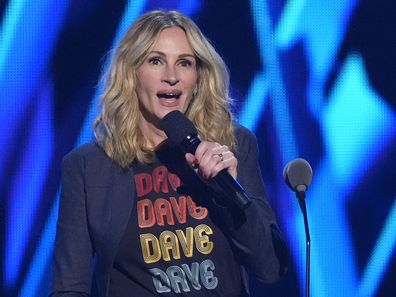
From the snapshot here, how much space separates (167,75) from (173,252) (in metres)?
0.38

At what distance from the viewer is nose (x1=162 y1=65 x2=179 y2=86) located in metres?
1.89

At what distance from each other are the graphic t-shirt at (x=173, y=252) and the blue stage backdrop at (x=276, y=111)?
652 millimetres

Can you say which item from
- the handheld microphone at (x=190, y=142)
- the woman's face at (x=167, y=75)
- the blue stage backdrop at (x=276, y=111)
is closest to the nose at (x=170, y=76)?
the woman's face at (x=167, y=75)

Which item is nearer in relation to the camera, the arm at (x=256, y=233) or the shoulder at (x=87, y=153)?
the arm at (x=256, y=233)

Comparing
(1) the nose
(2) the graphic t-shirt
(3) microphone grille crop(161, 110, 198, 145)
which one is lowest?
(2) the graphic t-shirt

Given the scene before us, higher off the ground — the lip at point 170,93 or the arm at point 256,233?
the lip at point 170,93

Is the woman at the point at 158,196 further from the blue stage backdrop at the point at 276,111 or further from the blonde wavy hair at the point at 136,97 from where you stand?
the blue stage backdrop at the point at 276,111

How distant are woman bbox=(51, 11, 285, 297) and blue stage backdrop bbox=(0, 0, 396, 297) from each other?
18.7 inches

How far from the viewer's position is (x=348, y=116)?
98.5 inches

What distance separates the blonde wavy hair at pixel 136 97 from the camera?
6.34 ft

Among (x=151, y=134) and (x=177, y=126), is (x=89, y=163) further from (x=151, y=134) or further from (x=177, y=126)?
(x=177, y=126)

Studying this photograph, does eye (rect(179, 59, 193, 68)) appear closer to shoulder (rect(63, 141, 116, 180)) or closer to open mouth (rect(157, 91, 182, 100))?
open mouth (rect(157, 91, 182, 100))

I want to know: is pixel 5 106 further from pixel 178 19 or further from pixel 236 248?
pixel 236 248

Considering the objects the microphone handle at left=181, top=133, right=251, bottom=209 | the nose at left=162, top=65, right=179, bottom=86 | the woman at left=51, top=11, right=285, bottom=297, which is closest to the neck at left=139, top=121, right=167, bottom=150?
the woman at left=51, top=11, right=285, bottom=297
